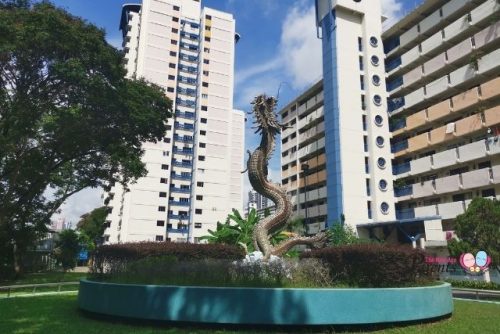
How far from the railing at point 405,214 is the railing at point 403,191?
1.66 m

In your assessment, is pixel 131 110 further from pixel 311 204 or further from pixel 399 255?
pixel 311 204

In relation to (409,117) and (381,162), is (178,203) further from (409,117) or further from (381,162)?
(409,117)

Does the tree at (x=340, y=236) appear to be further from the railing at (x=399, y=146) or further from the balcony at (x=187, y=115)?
the balcony at (x=187, y=115)

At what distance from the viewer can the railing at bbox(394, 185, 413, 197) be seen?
40953mm

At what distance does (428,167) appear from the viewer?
38875 millimetres

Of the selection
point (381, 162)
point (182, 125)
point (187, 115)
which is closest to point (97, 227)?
point (182, 125)

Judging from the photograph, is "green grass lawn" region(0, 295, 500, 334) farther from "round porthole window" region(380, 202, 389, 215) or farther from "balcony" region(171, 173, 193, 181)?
"balcony" region(171, 173, 193, 181)

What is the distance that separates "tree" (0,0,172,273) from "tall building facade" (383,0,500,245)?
25.0 metres

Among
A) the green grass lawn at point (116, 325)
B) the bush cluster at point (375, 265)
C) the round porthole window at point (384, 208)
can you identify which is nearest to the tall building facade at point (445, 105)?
the round porthole window at point (384, 208)

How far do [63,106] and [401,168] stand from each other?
32.7 m

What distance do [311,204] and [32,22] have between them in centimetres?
3915

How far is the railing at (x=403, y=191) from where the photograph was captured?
41.0 m

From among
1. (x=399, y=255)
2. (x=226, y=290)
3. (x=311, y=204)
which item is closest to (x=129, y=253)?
(x=226, y=290)

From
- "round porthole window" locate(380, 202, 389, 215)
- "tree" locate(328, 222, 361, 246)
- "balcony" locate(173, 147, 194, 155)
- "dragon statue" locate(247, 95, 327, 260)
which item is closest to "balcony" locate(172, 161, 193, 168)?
"balcony" locate(173, 147, 194, 155)
